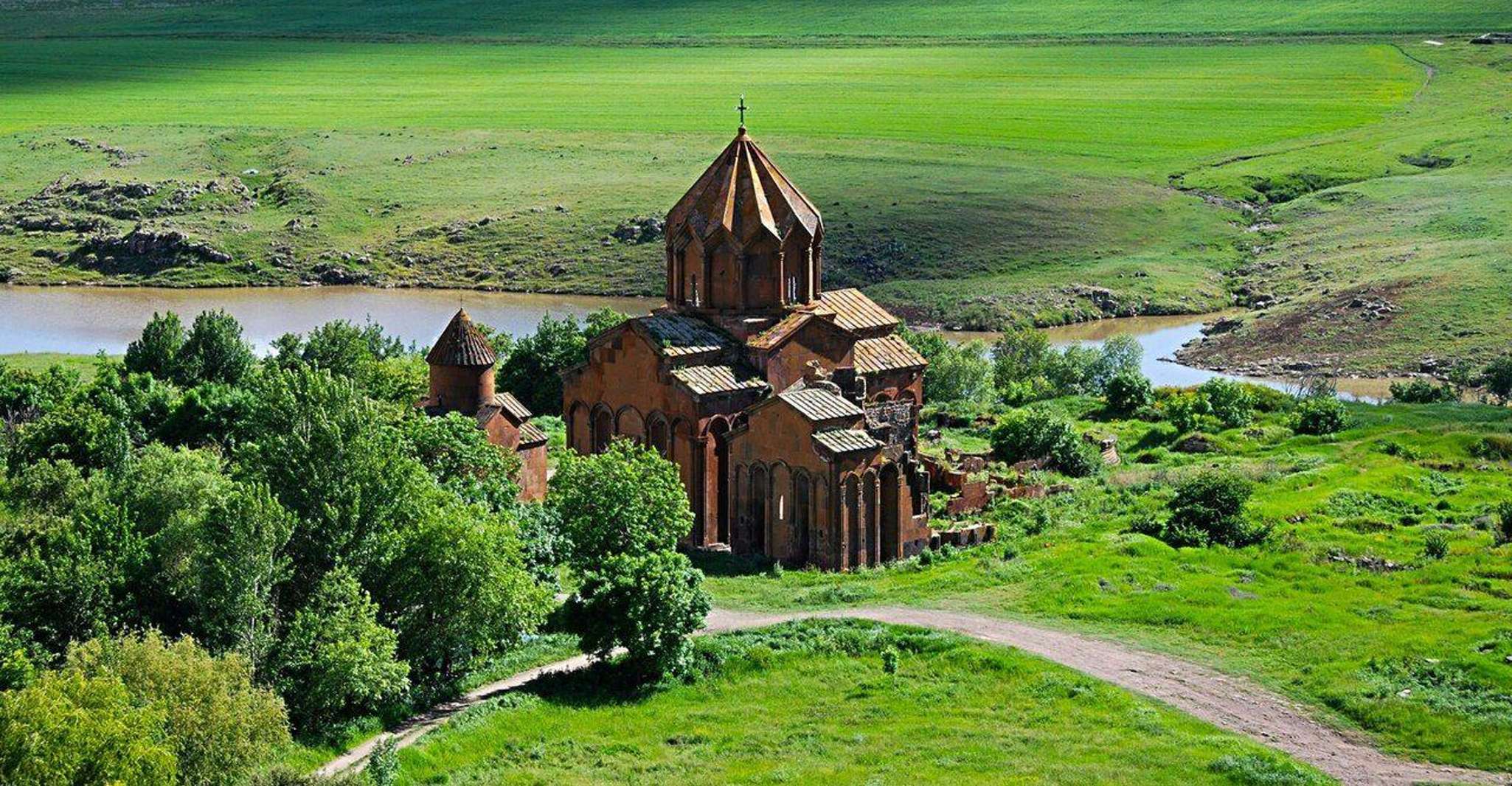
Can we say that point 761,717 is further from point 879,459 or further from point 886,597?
point 879,459

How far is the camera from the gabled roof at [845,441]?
43.6 metres

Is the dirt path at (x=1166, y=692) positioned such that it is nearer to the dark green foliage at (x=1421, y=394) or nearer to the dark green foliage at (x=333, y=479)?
the dark green foliage at (x=333, y=479)

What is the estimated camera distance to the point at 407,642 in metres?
37.1

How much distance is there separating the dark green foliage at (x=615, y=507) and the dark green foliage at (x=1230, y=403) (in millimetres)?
22923

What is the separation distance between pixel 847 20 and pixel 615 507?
491 feet

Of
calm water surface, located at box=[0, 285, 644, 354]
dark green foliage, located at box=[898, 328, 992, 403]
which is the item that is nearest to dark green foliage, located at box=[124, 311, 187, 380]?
calm water surface, located at box=[0, 285, 644, 354]

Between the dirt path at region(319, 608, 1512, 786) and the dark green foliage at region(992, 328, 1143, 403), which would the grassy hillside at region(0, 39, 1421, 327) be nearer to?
the dark green foliage at region(992, 328, 1143, 403)

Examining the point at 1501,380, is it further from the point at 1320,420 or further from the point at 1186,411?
the point at 1186,411

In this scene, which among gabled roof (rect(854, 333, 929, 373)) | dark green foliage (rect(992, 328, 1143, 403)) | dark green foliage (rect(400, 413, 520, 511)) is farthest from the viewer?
dark green foliage (rect(992, 328, 1143, 403))

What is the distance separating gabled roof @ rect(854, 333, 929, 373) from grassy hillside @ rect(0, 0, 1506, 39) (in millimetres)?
129615

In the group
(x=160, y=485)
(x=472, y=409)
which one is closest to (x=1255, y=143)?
(x=472, y=409)

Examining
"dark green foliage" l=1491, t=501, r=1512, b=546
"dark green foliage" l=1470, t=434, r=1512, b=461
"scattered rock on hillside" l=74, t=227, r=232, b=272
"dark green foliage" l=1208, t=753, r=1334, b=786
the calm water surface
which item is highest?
"scattered rock on hillside" l=74, t=227, r=232, b=272

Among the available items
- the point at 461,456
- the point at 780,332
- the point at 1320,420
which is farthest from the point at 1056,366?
the point at 461,456

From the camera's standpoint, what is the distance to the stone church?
44.3m
